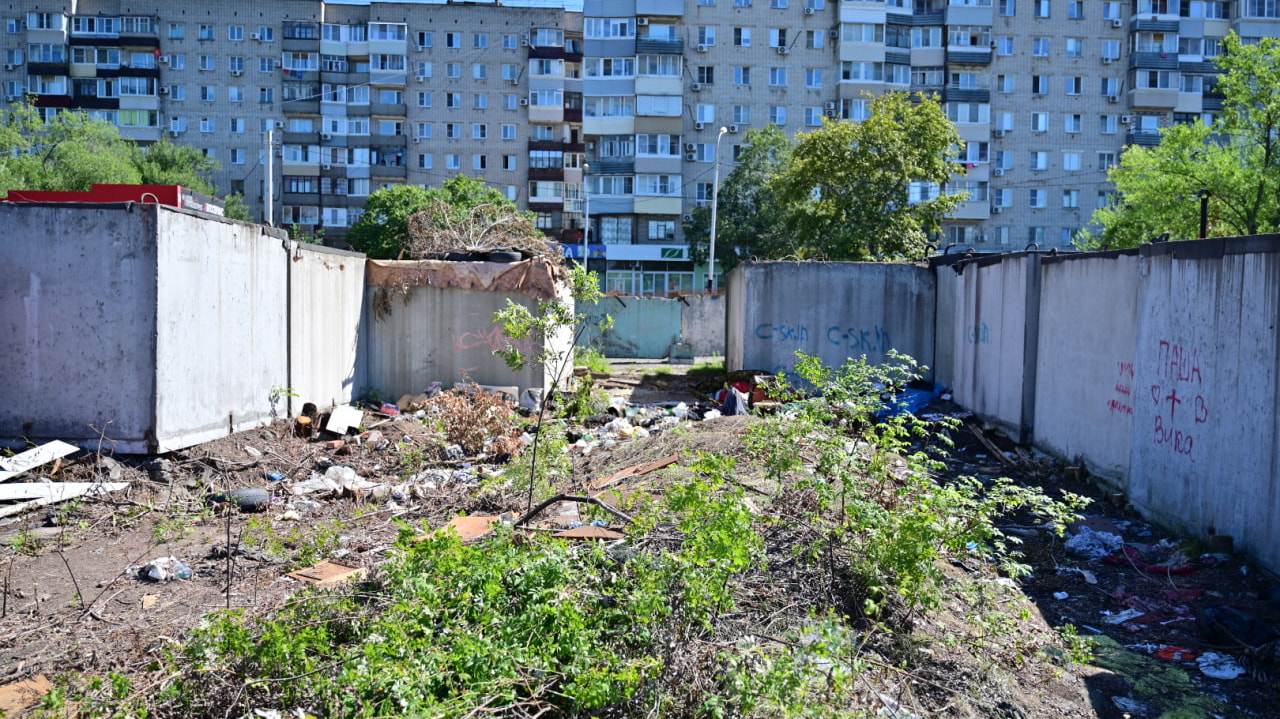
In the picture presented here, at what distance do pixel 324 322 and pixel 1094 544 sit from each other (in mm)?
9878

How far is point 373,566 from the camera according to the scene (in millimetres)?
5617

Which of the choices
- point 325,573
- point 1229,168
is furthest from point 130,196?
point 1229,168

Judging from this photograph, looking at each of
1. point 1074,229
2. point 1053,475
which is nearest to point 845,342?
point 1053,475

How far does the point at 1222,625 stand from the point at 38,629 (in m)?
6.75

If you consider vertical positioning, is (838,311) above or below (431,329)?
above

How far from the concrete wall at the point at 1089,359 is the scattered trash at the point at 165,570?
7.76 meters

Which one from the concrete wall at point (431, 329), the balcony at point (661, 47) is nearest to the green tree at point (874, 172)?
the concrete wall at point (431, 329)

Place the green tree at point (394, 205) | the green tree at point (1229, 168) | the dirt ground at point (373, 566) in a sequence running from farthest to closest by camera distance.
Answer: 1. the green tree at point (394, 205)
2. the green tree at point (1229, 168)
3. the dirt ground at point (373, 566)

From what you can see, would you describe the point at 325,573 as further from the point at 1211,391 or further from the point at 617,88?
the point at 617,88

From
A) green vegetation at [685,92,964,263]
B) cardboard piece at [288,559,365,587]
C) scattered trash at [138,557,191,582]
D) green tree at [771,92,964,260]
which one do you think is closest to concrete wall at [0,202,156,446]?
scattered trash at [138,557,191,582]

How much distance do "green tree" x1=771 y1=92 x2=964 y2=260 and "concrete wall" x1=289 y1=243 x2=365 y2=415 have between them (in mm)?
15494

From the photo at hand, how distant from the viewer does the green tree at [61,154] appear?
117 feet

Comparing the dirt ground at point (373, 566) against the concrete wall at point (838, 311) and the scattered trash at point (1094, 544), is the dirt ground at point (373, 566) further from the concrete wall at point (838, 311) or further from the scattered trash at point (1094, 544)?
the concrete wall at point (838, 311)

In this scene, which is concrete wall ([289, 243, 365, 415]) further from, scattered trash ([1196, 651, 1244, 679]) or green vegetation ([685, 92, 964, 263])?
green vegetation ([685, 92, 964, 263])
